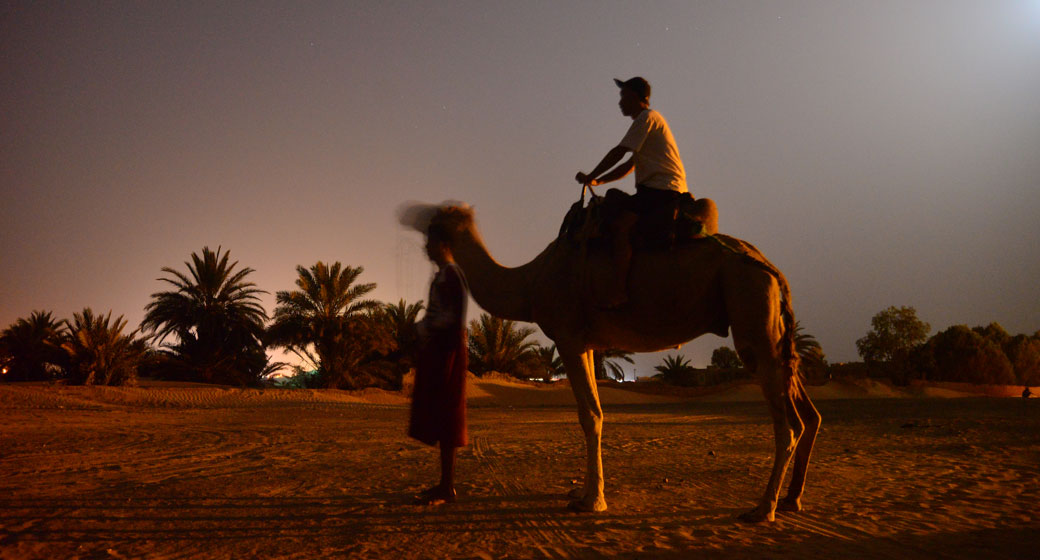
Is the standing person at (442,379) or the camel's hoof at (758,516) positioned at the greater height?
the standing person at (442,379)

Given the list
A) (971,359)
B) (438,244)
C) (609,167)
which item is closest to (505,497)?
(438,244)

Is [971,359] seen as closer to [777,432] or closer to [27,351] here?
[777,432]

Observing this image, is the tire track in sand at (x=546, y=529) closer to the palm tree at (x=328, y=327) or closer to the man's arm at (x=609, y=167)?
the man's arm at (x=609, y=167)

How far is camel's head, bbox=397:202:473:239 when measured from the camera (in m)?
5.47

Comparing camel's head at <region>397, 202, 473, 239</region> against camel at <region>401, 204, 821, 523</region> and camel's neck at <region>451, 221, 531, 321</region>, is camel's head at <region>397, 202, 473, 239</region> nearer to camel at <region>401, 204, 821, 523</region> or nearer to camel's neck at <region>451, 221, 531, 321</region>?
camel's neck at <region>451, 221, 531, 321</region>

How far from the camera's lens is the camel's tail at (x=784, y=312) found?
4543mm

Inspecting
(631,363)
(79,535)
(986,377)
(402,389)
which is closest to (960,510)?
(79,535)

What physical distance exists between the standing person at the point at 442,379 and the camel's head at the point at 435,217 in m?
0.43

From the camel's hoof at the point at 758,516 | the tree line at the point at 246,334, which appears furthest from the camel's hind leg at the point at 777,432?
the tree line at the point at 246,334

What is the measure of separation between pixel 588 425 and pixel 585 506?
635 millimetres

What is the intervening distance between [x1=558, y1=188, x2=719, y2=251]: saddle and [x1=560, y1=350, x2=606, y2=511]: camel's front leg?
3.43ft

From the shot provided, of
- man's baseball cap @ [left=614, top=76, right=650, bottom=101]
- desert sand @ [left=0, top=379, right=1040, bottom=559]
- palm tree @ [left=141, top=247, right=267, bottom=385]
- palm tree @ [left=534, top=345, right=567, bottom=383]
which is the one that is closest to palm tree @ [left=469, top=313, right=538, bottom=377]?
palm tree @ [left=534, top=345, right=567, bottom=383]

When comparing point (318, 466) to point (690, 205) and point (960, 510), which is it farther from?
point (960, 510)

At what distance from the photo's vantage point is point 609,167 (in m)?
5.16
